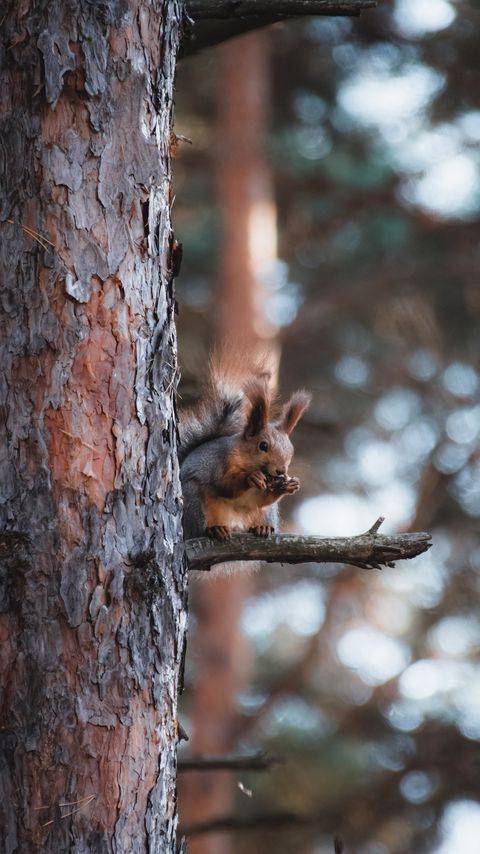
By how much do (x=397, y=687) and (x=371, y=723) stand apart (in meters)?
0.42

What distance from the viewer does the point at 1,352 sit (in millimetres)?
1832

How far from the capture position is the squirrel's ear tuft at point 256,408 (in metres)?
2.92

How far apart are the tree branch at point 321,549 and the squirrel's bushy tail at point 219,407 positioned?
1.08m

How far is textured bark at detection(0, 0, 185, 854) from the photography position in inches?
67.9

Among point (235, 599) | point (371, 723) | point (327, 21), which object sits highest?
point (327, 21)

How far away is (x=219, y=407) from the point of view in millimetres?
3314

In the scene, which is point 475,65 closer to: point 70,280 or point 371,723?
point 371,723

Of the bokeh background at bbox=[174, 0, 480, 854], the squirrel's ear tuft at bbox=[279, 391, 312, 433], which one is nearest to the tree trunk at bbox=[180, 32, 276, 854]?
the bokeh background at bbox=[174, 0, 480, 854]

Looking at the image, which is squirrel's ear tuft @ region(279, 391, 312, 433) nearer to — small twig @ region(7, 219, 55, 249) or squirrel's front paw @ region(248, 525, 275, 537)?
squirrel's front paw @ region(248, 525, 275, 537)

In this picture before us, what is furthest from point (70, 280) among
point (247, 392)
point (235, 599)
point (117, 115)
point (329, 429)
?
point (235, 599)

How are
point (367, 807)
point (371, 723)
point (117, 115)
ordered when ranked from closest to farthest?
point (117, 115), point (367, 807), point (371, 723)

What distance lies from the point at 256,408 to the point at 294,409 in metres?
0.13

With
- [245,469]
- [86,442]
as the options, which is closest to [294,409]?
[245,469]

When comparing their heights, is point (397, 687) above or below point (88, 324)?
below
